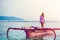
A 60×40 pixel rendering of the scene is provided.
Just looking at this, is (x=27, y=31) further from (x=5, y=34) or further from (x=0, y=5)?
(x=0, y=5)

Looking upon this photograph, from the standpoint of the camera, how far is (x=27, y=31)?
2.57 metres

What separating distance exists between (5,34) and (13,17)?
22 cm

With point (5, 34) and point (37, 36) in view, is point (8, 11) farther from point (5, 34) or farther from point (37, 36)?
point (37, 36)

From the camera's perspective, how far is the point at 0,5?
261cm

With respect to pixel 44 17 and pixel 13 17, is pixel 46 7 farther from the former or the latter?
pixel 13 17

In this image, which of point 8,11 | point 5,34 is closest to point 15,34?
point 5,34

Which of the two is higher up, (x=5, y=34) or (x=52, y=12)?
(x=52, y=12)

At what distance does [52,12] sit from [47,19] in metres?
0.10

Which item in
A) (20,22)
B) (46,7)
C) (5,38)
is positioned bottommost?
(5,38)

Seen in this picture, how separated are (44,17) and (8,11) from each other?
1.44ft

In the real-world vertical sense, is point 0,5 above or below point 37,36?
above

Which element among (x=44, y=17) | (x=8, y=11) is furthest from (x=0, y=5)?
(x=44, y=17)

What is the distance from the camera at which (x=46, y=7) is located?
2586 mm

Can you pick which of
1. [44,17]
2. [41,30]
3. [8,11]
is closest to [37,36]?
[41,30]
